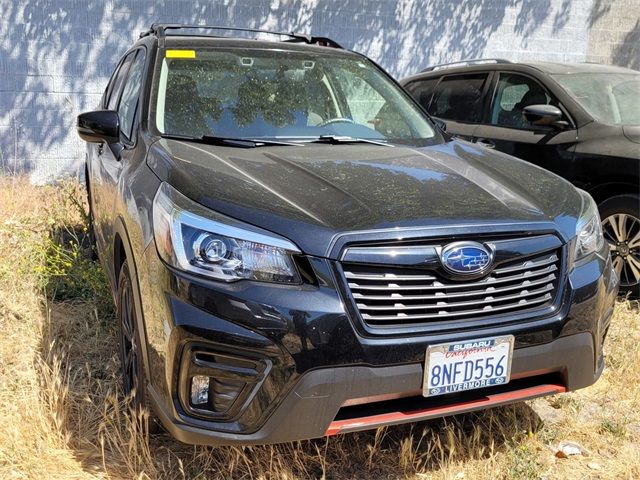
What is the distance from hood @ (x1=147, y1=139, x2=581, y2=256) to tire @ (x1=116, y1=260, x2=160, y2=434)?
546mm

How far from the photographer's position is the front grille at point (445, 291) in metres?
2.24

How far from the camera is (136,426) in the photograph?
2.67 m

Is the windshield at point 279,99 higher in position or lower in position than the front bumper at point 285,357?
higher

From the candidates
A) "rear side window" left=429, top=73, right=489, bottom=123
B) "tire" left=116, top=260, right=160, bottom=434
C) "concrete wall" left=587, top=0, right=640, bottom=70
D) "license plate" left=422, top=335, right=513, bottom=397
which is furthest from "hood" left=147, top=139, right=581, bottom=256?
"concrete wall" left=587, top=0, right=640, bottom=70

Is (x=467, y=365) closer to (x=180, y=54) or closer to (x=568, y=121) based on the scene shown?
(x=180, y=54)

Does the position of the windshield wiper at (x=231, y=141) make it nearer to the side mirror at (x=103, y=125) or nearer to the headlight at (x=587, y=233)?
the side mirror at (x=103, y=125)

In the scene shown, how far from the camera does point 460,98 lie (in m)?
5.82

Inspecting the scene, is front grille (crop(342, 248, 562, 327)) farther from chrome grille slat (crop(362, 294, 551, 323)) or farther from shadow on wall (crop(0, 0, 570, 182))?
shadow on wall (crop(0, 0, 570, 182))

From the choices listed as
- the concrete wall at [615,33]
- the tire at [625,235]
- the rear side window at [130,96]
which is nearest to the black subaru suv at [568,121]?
the tire at [625,235]

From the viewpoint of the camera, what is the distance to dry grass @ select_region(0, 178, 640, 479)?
2633 millimetres

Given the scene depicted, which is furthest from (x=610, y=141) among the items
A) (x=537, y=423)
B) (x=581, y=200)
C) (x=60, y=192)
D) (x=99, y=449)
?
(x=60, y=192)

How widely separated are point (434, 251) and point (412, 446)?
3.32 feet

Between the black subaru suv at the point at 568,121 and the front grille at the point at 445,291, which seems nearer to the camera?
the front grille at the point at 445,291

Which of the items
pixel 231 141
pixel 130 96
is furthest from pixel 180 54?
pixel 231 141
